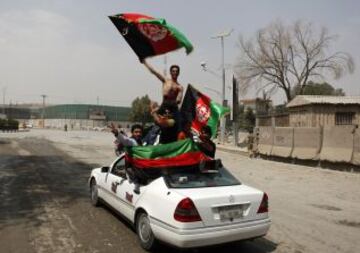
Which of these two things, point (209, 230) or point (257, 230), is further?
point (257, 230)

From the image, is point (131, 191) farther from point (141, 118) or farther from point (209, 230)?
point (141, 118)

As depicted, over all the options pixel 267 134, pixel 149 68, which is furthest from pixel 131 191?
pixel 267 134

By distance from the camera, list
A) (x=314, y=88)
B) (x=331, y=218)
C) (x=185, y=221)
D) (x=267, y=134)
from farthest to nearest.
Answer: (x=314, y=88) < (x=267, y=134) < (x=331, y=218) < (x=185, y=221)

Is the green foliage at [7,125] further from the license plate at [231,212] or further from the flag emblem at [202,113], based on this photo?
the license plate at [231,212]

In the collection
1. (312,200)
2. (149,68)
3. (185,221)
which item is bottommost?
(312,200)

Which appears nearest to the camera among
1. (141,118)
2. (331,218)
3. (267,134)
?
(331,218)

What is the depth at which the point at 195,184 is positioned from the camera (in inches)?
227

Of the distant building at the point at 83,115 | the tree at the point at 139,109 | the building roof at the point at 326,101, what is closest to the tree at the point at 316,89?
the building roof at the point at 326,101

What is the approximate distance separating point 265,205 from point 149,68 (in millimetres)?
3064

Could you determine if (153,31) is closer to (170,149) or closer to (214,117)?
(214,117)

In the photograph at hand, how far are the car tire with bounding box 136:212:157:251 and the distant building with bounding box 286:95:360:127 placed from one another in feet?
74.9

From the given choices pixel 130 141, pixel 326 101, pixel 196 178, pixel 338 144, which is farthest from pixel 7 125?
pixel 196 178

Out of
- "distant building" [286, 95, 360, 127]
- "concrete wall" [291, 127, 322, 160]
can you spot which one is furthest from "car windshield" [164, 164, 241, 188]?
"distant building" [286, 95, 360, 127]

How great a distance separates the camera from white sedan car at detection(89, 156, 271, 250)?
16.9 feet
